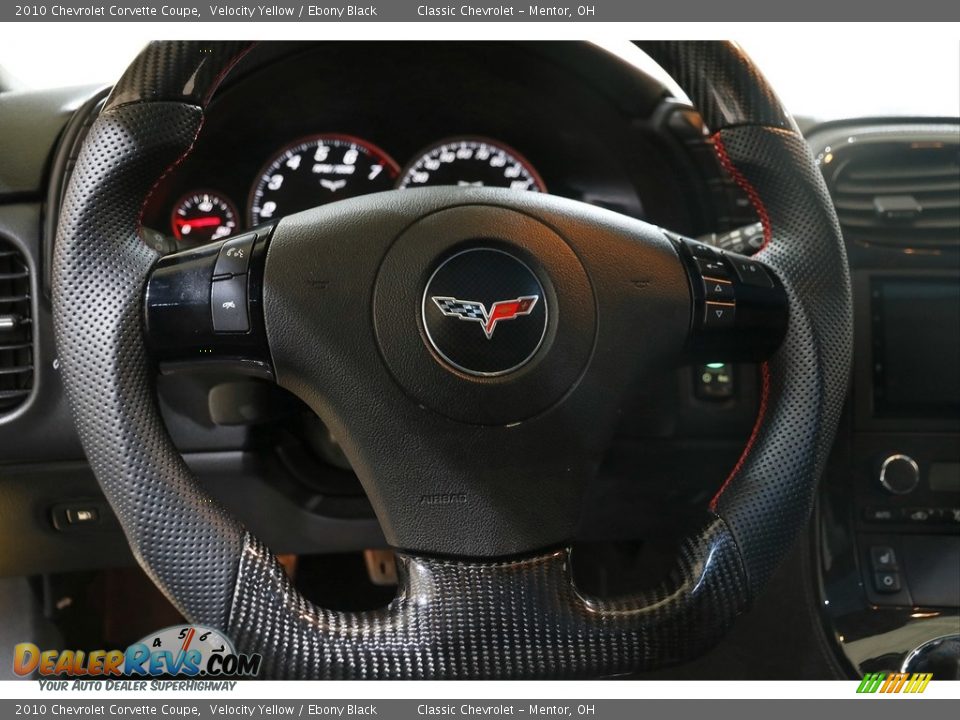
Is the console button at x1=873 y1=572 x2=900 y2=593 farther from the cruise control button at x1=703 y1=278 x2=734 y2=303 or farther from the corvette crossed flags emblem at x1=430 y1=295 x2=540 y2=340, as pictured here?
the corvette crossed flags emblem at x1=430 y1=295 x2=540 y2=340

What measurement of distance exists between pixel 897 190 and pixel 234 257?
971 millimetres

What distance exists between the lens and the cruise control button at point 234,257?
2.56 ft

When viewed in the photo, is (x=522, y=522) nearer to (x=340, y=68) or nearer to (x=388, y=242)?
(x=388, y=242)

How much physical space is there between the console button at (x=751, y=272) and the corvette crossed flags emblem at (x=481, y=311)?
233 millimetres

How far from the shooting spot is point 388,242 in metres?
0.79

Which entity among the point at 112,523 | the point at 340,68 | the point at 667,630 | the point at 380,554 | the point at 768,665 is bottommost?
the point at 768,665

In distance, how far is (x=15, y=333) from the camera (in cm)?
103

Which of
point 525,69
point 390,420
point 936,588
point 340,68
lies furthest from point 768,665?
point 340,68

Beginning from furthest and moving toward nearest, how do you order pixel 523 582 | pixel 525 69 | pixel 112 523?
pixel 525 69
pixel 112 523
pixel 523 582

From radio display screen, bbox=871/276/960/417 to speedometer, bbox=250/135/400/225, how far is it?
31.4 inches

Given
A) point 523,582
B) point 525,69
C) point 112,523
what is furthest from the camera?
point 525,69

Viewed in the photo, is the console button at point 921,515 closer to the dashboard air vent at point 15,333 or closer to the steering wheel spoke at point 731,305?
the steering wheel spoke at point 731,305

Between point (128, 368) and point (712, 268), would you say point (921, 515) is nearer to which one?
point (712, 268)
